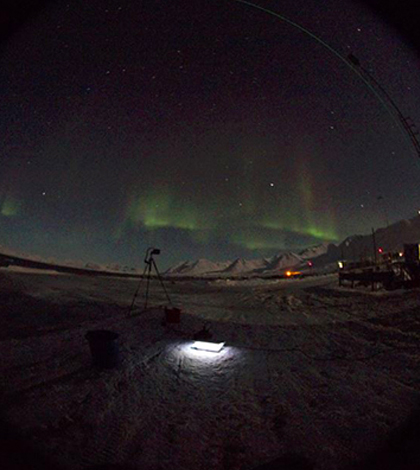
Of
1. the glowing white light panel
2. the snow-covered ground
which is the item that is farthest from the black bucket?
the glowing white light panel

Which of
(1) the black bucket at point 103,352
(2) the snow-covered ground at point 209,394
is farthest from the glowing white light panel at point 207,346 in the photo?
(1) the black bucket at point 103,352

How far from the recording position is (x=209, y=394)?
4.73 m

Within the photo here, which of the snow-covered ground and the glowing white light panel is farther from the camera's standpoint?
the glowing white light panel

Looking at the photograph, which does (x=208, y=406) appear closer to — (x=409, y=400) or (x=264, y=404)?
(x=264, y=404)

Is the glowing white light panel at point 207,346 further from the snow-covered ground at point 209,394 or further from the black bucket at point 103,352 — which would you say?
Result: the black bucket at point 103,352

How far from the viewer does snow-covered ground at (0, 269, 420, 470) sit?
336 cm

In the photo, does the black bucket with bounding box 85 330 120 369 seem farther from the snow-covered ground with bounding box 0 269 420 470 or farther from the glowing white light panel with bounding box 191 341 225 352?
the glowing white light panel with bounding box 191 341 225 352

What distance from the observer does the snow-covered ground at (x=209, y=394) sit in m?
3.36

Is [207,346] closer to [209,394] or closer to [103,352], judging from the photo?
[209,394]

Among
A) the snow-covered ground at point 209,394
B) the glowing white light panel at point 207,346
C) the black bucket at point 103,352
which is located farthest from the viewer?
the glowing white light panel at point 207,346

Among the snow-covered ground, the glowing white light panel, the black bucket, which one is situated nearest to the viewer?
the snow-covered ground

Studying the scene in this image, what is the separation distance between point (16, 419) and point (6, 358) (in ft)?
9.91

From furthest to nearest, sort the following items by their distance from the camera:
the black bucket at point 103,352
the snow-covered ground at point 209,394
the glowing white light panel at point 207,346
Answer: the glowing white light panel at point 207,346 → the black bucket at point 103,352 → the snow-covered ground at point 209,394

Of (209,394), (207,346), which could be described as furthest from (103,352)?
(207,346)
